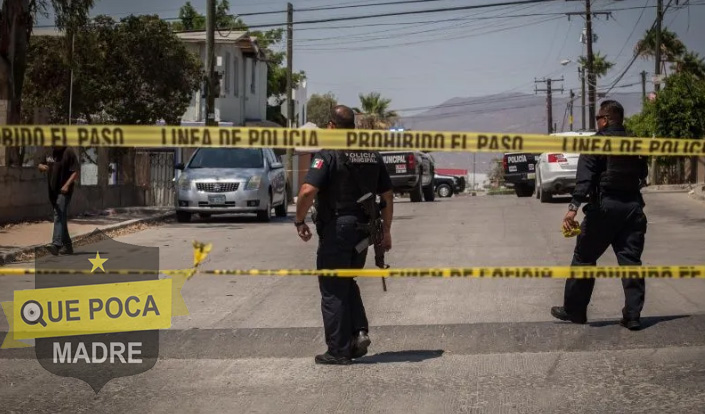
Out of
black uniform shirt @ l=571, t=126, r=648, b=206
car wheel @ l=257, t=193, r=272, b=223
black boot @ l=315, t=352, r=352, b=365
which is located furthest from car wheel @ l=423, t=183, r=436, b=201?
black boot @ l=315, t=352, r=352, b=365

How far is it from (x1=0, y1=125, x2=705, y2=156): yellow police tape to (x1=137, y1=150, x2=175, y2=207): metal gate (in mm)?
22912

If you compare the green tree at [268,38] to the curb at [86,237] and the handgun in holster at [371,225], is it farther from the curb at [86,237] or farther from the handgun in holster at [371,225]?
the handgun in holster at [371,225]

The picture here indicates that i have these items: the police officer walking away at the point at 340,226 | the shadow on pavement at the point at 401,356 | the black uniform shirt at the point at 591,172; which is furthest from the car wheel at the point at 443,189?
the police officer walking away at the point at 340,226

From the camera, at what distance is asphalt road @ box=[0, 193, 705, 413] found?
7.08m

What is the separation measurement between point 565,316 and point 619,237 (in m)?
0.84

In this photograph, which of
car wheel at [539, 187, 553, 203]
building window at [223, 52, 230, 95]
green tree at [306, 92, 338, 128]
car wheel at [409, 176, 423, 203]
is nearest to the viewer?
car wheel at [539, 187, 553, 203]

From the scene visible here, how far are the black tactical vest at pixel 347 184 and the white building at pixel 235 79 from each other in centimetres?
3656

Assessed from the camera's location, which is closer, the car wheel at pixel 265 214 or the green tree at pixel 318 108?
the car wheel at pixel 265 214

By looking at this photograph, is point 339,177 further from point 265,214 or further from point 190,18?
point 190,18

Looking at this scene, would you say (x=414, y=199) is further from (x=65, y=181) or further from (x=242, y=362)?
(x=242, y=362)

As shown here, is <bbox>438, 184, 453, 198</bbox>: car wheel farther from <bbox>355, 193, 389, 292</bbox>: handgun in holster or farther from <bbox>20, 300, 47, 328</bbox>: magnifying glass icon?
<bbox>355, 193, 389, 292</bbox>: handgun in holster

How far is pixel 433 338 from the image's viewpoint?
363 inches

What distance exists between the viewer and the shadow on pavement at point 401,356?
8.36 meters

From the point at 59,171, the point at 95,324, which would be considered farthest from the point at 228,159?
the point at 95,324
